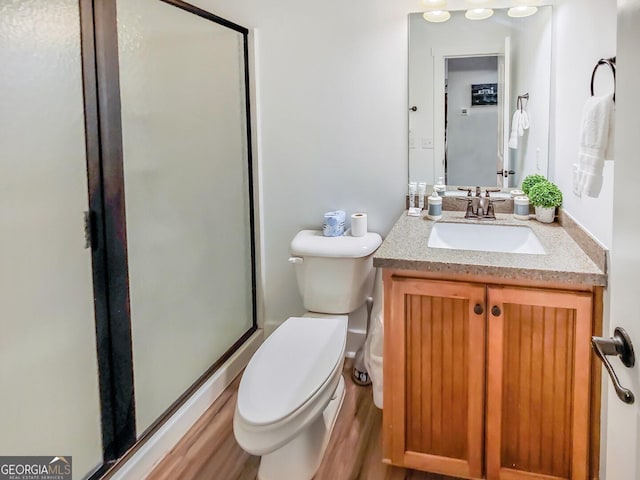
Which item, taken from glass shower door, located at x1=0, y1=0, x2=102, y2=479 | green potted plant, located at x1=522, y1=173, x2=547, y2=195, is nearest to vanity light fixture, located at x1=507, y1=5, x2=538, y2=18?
green potted plant, located at x1=522, y1=173, x2=547, y2=195

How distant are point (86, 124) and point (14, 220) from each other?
0.38 meters

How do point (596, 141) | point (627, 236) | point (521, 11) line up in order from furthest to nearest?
1. point (521, 11)
2. point (596, 141)
3. point (627, 236)

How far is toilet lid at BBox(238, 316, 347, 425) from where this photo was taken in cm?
153

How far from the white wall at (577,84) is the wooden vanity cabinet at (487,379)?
311mm

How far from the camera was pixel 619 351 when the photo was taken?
0.77 meters

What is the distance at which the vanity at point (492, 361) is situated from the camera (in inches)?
58.4

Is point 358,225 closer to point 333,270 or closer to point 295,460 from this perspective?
point 333,270

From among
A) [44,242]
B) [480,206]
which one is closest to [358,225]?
[480,206]

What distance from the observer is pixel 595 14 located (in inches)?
61.6

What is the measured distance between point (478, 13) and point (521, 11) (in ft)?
0.60

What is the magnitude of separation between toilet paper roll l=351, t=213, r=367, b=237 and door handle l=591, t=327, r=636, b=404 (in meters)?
1.59

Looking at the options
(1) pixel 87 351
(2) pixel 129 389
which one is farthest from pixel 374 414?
(1) pixel 87 351

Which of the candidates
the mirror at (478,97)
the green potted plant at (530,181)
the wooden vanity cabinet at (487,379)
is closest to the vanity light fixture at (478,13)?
the mirror at (478,97)

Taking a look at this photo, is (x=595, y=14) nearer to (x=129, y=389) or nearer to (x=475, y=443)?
(x=475, y=443)
